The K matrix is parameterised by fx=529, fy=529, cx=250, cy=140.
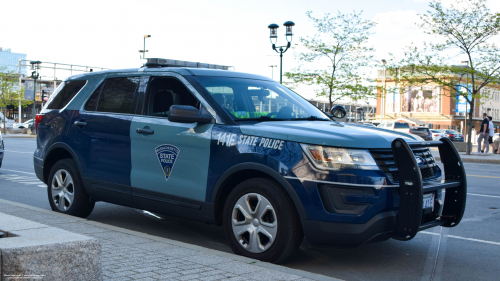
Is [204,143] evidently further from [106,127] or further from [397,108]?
[397,108]

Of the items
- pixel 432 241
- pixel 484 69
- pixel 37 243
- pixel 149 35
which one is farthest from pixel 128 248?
pixel 149 35

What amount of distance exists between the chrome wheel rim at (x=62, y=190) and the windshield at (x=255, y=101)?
230 centimetres

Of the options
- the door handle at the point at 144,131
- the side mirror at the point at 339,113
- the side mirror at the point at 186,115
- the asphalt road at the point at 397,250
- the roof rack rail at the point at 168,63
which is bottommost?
the asphalt road at the point at 397,250

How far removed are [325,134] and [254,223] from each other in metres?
1.01

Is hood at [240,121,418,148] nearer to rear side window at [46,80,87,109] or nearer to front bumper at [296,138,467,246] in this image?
front bumper at [296,138,467,246]

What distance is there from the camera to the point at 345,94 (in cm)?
3164

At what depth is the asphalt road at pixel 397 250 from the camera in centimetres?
474

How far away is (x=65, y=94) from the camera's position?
22.9 feet

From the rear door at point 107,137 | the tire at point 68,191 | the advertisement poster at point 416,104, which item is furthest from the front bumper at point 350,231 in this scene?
the advertisement poster at point 416,104

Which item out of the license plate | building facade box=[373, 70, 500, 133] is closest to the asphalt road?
the license plate

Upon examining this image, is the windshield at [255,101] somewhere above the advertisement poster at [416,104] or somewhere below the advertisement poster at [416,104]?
below

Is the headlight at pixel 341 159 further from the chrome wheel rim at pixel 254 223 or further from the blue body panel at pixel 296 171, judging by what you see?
the chrome wheel rim at pixel 254 223

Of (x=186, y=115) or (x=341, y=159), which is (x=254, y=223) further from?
(x=186, y=115)

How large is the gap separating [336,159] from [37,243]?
237 centimetres
